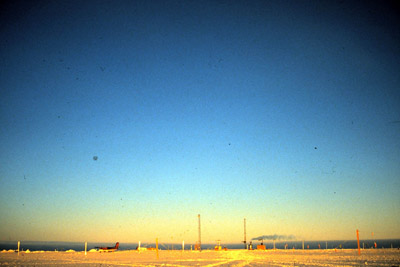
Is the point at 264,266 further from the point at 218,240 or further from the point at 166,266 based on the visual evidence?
the point at 218,240

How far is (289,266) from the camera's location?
2772 cm

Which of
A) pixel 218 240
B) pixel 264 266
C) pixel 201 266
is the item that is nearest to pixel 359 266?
pixel 264 266

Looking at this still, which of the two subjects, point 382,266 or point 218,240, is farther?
point 218,240

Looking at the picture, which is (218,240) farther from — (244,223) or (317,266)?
(317,266)

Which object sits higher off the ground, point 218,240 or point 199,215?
point 199,215

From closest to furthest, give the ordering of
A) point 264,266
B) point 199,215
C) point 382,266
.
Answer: point 382,266 < point 264,266 < point 199,215

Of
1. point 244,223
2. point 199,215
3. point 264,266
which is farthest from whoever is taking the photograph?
point 244,223

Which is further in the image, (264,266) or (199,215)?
(199,215)

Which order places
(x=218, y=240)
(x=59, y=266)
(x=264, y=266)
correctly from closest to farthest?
(x=264, y=266)
(x=59, y=266)
(x=218, y=240)

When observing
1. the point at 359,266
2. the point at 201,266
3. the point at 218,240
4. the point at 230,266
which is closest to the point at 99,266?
the point at 201,266

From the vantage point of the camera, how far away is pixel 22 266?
2836 centimetres

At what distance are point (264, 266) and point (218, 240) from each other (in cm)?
5781

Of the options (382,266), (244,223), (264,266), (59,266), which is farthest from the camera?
(244,223)

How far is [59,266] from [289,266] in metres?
20.0
